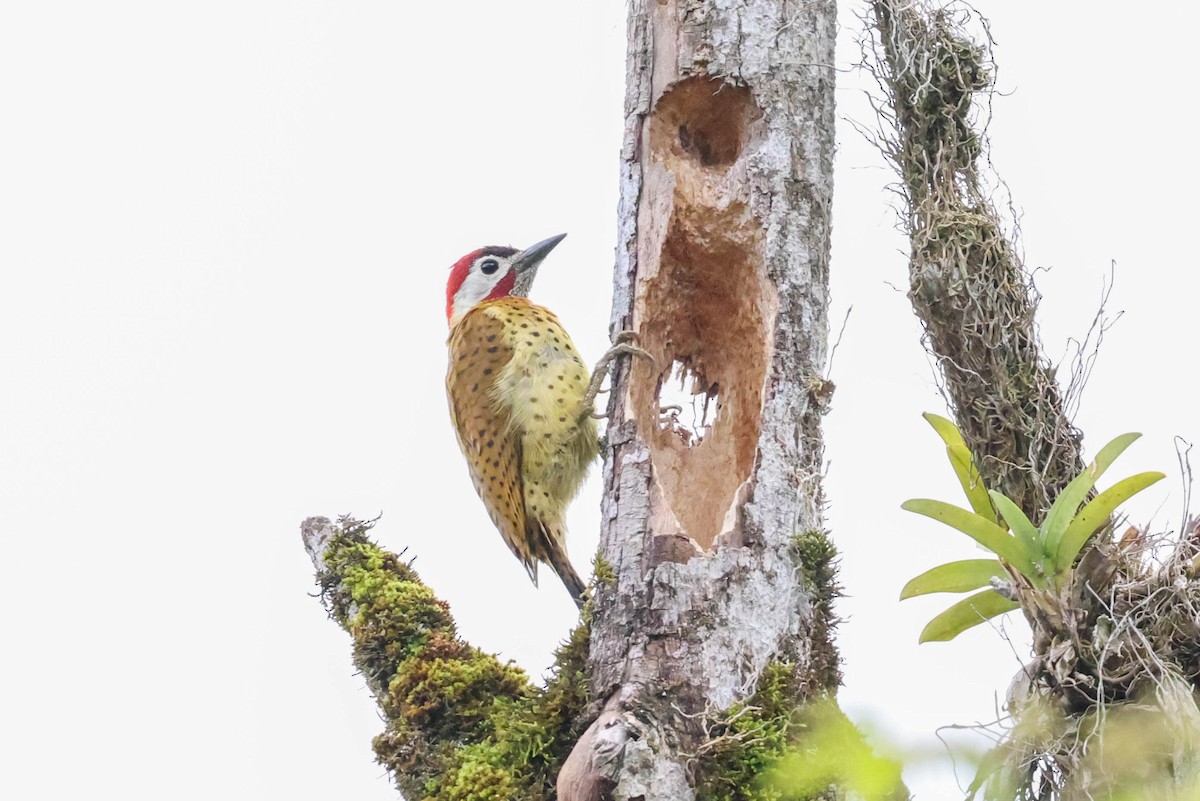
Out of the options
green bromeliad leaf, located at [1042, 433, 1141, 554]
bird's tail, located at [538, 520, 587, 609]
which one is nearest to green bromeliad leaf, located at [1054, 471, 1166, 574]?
green bromeliad leaf, located at [1042, 433, 1141, 554]

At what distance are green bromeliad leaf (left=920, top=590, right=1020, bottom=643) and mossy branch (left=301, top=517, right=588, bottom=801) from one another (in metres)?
0.75

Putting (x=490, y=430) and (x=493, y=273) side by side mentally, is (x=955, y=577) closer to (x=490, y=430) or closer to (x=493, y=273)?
(x=490, y=430)

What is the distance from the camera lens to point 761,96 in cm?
337

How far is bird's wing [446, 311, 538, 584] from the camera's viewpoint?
15.9 ft

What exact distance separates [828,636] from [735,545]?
294mm

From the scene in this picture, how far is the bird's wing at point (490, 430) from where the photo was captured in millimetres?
4832

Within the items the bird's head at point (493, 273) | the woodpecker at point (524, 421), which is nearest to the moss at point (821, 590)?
the woodpecker at point (524, 421)

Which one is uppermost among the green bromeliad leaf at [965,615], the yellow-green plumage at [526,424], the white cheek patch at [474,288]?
the white cheek patch at [474,288]

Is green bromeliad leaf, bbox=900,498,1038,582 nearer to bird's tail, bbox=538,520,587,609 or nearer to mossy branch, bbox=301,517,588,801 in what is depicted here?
mossy branch, bbox=301,517,588,801

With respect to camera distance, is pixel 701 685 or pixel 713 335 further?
pixel 713 335

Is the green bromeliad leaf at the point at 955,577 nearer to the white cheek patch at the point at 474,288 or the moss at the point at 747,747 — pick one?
the moss at the point at 747,747

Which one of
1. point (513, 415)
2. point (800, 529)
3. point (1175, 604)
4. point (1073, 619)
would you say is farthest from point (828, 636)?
point (513, 415)

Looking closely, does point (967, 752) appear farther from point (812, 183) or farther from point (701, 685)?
point (812, 183)

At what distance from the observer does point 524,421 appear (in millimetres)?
4730
